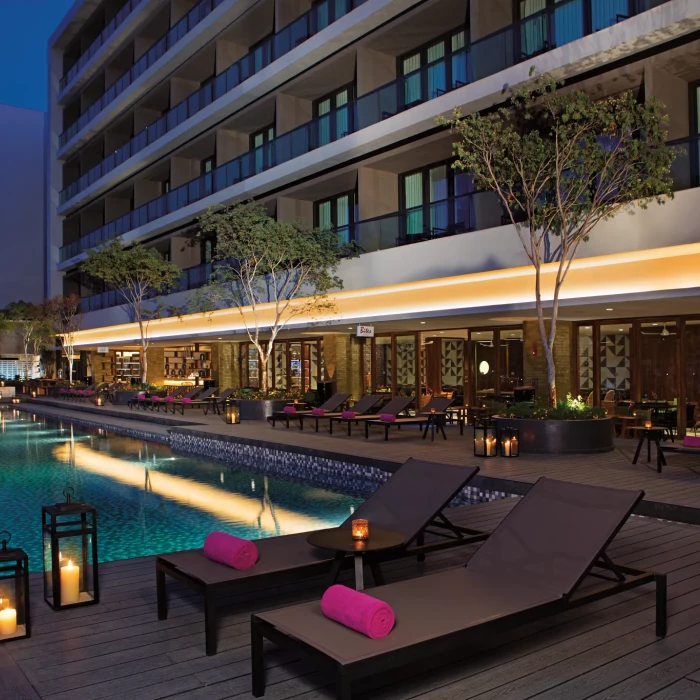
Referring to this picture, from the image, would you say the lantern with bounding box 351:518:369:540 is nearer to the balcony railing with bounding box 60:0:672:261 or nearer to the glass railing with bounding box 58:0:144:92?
the balcony railing with bounding box 60:0:672:261

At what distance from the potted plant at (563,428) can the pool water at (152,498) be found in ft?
10.1

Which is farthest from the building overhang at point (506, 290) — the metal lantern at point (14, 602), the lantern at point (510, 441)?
the metal lantern at point (14, 602)

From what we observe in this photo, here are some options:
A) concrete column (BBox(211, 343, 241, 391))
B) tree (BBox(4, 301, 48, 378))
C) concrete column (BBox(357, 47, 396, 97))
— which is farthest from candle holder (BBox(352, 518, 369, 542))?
tree (BBox(4, 301, 48, 378))

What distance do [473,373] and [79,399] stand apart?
18974 mm

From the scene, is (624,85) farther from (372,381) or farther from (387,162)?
(372,381)

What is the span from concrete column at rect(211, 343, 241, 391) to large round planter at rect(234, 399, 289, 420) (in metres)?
9.67

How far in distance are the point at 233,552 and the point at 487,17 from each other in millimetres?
13521

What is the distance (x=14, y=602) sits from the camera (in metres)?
4.19

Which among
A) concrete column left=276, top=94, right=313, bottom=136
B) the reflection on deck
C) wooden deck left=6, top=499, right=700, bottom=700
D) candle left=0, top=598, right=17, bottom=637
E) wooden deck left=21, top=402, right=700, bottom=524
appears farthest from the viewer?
concrete column left=276, top=94, right=313, bottom=136

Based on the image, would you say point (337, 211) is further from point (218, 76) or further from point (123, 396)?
point (123, 396)

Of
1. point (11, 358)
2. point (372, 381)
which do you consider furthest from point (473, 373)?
point (11, 358)

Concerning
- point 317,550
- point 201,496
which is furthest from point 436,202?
point 317,550

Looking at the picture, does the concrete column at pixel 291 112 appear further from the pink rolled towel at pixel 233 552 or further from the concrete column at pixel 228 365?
the pink rolled towel at pixel 233 552

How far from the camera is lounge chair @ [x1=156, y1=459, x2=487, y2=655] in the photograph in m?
4.21
